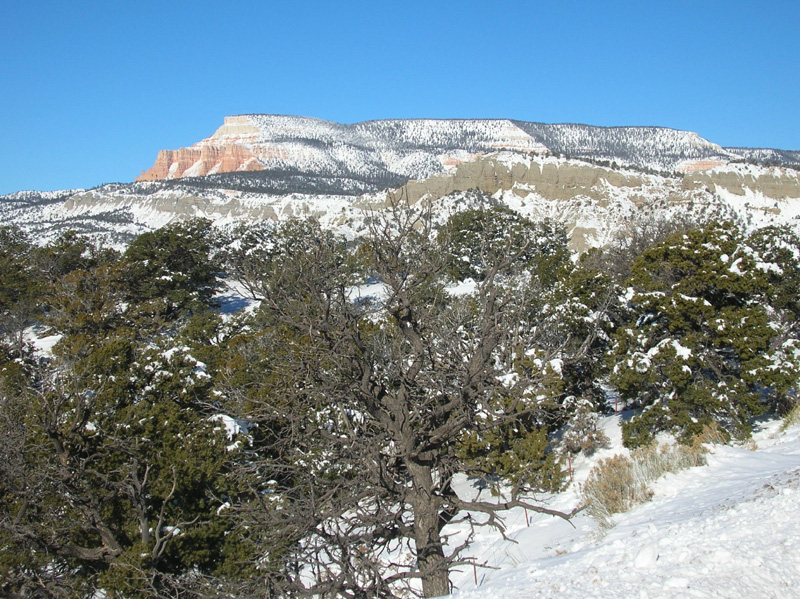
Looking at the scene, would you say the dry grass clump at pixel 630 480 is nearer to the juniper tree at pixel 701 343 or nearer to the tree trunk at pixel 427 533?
the tree trunk at pixel 427 533

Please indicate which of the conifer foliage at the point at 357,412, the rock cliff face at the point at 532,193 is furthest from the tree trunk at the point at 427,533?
the rock cliff face at the point at 532,193

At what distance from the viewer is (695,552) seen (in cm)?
504

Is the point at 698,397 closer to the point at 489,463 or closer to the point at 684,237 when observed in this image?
the point at 684,237

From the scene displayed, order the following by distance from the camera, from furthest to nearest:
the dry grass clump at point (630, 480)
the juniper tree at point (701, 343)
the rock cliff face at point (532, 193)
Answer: the rock cliff face at point (532, 193)
the juniper tree at point (701, 343)
the dry grass clump at point (630, 480)

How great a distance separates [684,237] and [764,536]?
12756 mm

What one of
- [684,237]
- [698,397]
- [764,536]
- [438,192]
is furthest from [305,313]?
[438,192]

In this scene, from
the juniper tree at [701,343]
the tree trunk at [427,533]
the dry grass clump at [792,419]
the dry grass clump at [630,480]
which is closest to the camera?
the tree trunk at [427,533]

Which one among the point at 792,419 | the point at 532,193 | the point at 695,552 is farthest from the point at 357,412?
the point at 532,193

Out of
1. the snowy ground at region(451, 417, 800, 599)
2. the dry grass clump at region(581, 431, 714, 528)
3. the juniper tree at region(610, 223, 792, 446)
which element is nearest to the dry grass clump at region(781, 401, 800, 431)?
the juniper tree at region(610, 223, 792, 446)

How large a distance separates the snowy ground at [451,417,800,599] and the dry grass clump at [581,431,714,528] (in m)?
0.34

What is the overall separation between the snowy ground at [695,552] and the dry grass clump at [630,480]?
0.34 meters

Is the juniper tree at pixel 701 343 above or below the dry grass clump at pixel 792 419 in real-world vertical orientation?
above

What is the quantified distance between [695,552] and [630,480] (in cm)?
431

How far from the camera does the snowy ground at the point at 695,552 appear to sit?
4492 millimetres
